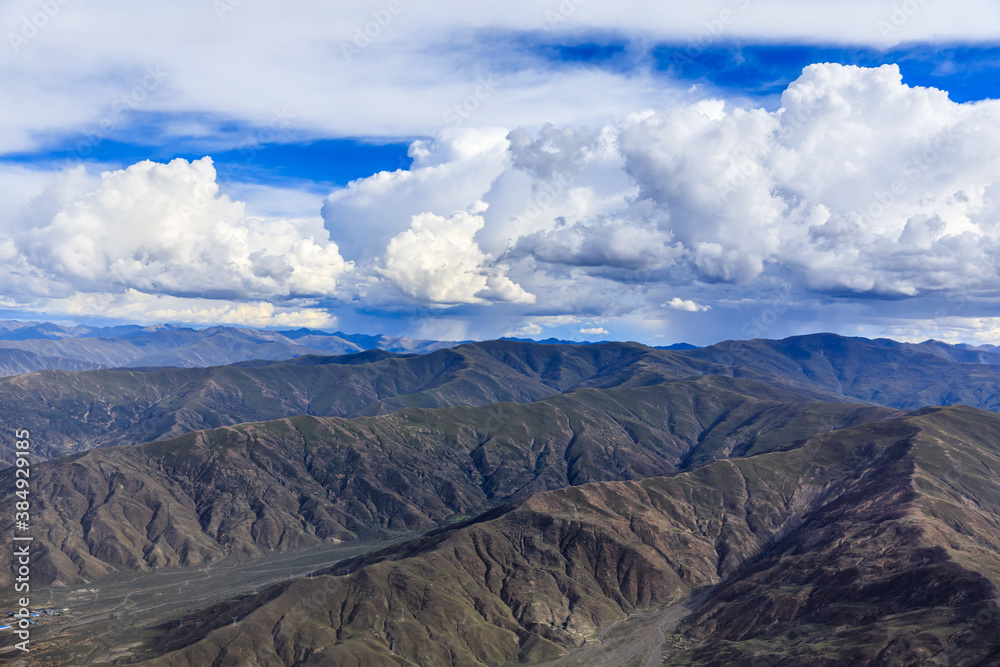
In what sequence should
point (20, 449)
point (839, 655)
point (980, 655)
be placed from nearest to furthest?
1. point (20, 449)
2. point (980, 655)
3. point (839, 655)

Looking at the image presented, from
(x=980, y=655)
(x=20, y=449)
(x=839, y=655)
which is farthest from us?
(x=839, y=655)

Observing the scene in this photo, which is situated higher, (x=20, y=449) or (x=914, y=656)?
(x=20, y=449)

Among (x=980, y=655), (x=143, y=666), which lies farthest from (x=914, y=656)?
(x=143, y=666)

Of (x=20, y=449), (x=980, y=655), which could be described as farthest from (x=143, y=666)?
(x=980, y=655)

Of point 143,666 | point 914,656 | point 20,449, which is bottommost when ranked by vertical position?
point 143,666

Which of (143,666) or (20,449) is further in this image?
(143,666)

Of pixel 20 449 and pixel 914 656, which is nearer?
pixel 20 449

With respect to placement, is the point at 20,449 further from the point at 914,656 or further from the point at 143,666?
the point at 914,656

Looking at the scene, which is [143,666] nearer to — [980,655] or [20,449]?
[20,449]
